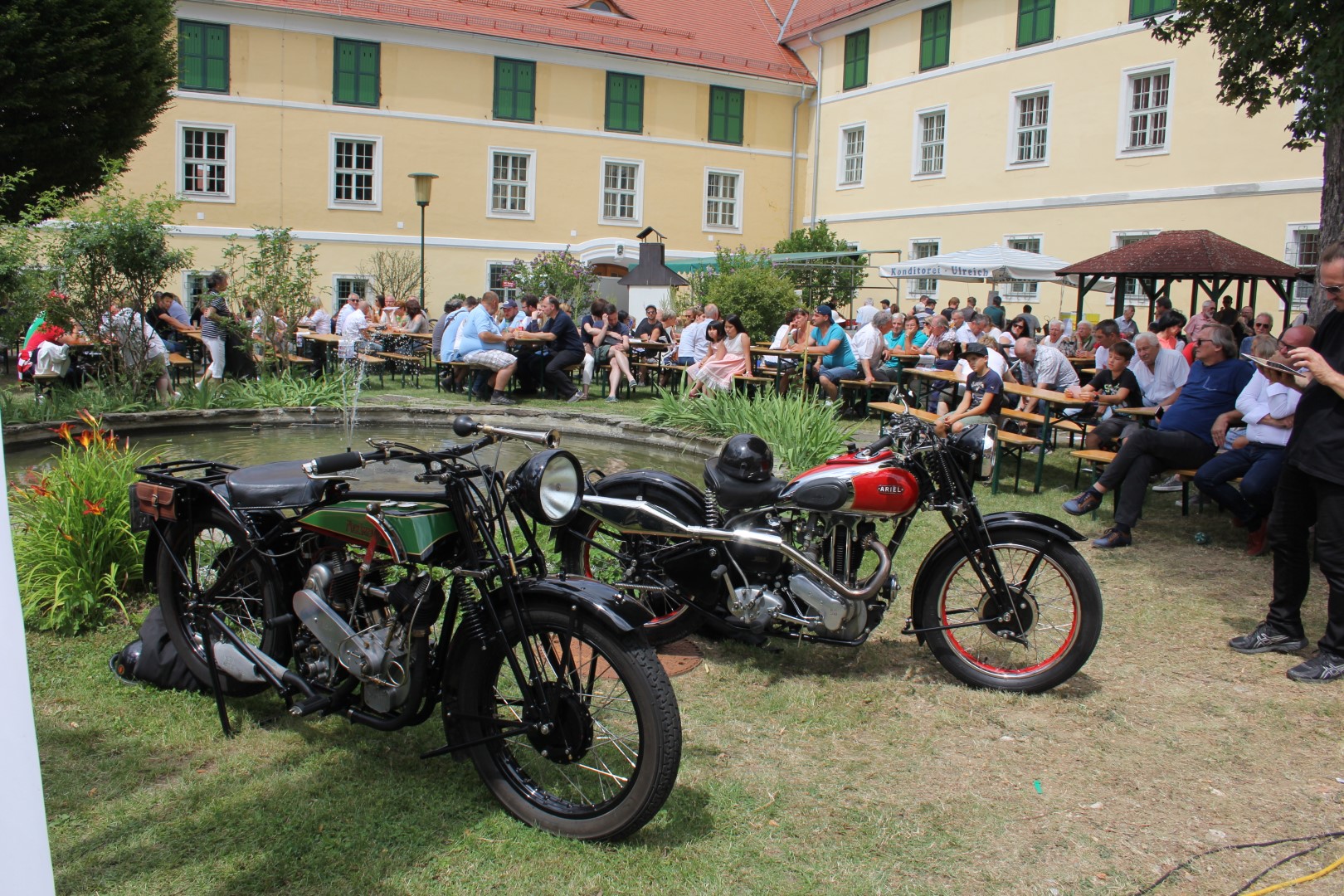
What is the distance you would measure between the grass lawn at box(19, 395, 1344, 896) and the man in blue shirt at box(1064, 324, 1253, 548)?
2384 millimetres

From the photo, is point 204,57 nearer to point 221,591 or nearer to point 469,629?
point 221,591

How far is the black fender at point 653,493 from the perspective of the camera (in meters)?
4.86

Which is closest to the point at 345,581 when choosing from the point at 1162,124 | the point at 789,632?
the point at 789,632

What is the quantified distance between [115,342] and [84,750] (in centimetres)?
903

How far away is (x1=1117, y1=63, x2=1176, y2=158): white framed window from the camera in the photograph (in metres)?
22.7

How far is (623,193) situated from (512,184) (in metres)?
3.56

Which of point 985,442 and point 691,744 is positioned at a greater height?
point 985,442

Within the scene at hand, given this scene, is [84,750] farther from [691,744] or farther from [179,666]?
[691,744]

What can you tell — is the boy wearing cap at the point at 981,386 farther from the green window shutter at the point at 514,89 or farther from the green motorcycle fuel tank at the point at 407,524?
the green window shutter at the point at 514,89

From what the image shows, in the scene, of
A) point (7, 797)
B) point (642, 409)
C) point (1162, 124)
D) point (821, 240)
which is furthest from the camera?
point (821, 240)

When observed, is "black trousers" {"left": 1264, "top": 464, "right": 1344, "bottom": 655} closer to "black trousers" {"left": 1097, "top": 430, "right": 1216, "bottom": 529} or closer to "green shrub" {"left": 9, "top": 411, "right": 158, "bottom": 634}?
"black trousers" {"left": 1097, "top": 430, "right": 1216, "bottom": 529}

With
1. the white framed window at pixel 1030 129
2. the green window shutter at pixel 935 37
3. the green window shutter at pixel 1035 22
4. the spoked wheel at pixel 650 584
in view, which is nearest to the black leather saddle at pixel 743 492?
the spoked wheel at pixel 650 584

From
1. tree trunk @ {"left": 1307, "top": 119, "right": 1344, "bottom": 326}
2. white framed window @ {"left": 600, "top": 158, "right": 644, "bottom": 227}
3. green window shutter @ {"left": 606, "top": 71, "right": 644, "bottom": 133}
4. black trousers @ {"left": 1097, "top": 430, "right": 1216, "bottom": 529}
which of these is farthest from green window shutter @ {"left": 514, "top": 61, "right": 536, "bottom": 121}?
black trousers @ {"left": 1097, "top": 430, "right": 1216, "bottom": 529}

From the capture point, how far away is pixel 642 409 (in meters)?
13.5
